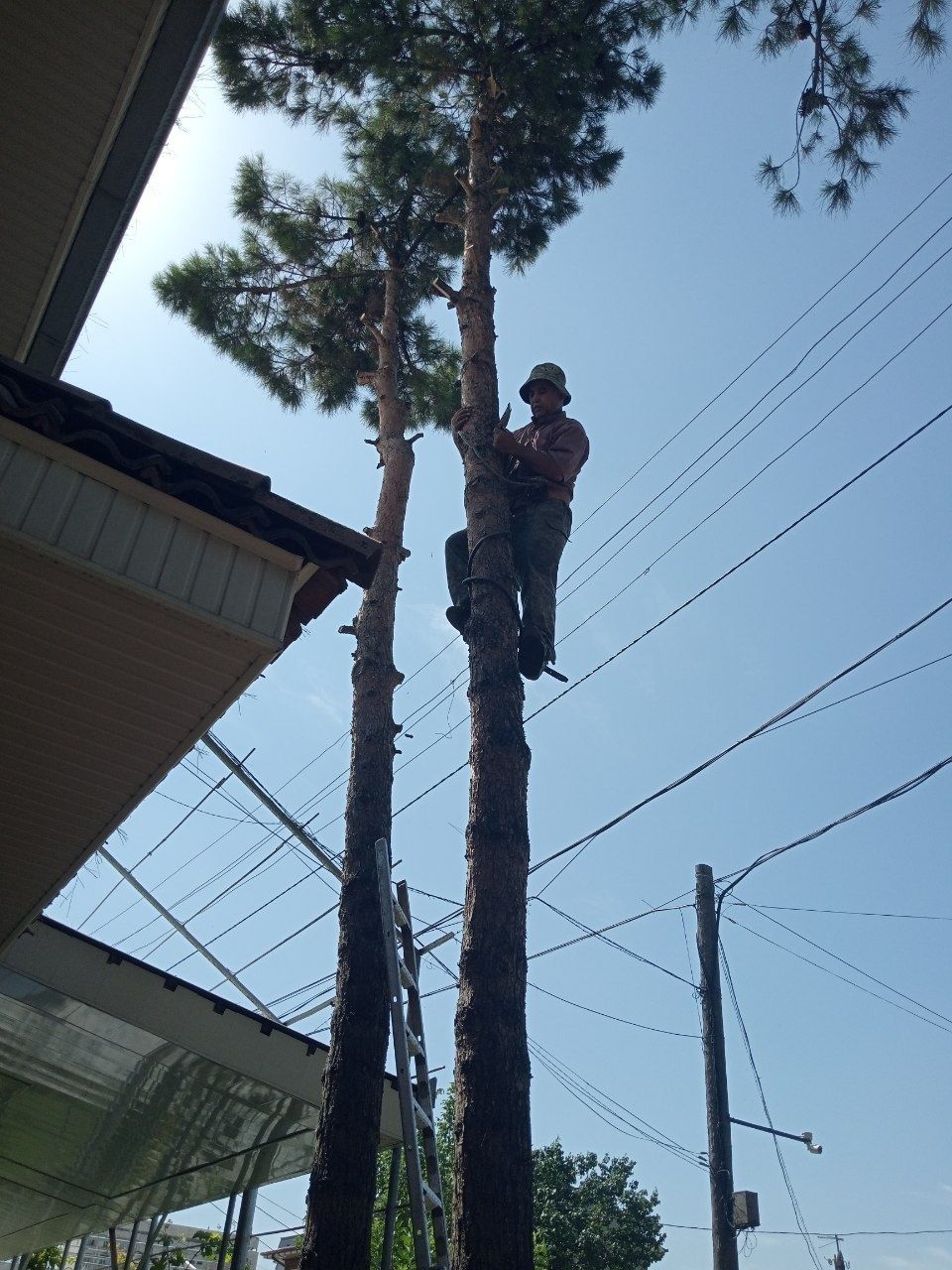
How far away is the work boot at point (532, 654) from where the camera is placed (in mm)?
5457

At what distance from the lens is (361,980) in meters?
6.32

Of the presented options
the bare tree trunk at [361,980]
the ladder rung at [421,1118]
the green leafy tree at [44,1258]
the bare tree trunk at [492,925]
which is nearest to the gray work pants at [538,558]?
the bare tree trunk at [492,925]

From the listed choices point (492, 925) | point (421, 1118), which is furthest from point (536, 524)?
point (421, 1118)

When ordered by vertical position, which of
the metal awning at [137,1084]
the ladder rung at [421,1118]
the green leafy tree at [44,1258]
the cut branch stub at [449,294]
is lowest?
the ladder rung at [421,1118]

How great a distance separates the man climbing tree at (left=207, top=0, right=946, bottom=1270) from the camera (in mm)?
4191

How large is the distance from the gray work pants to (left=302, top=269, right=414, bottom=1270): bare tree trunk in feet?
5.92

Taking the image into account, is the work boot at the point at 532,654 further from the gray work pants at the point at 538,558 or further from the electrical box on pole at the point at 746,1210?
the electrical box on pole at the point at 746,1210

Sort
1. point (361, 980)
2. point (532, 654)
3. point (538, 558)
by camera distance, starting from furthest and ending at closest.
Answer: point (361, 980) < point (538, 558) < point (532, 654)

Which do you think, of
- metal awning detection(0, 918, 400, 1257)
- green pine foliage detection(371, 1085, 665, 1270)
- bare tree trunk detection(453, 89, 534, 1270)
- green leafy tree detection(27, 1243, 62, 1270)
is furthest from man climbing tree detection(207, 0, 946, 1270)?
green pine foliage detection(371, 1085, 665, 1270)

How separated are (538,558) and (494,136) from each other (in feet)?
16.2

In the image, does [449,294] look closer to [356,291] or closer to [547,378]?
[547,378]

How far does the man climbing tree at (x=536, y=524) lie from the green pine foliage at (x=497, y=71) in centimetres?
379

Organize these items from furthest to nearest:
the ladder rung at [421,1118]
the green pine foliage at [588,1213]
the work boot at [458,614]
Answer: the green pine foliage at [588,1213], the work boot at [458,614], the ladder rung at [421,1118]

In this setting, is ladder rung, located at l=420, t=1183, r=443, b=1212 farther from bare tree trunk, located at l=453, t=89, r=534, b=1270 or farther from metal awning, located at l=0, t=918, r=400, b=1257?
metal awning, located at l=0, t=918, r=400, b=1257
